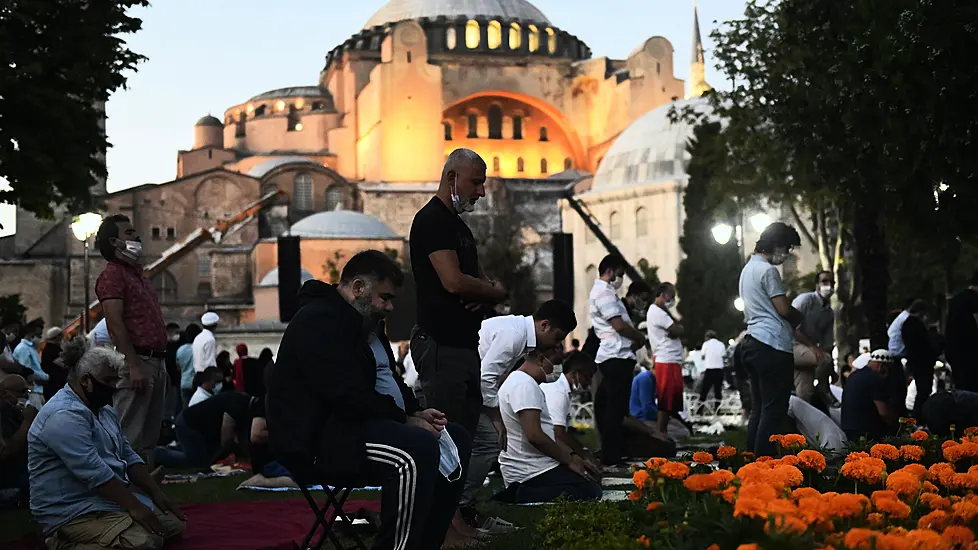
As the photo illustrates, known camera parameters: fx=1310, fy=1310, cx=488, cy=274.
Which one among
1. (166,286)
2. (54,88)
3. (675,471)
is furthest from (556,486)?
(166,286)

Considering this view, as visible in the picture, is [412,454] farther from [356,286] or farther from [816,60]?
[816,60]

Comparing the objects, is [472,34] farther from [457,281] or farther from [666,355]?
[457,281]

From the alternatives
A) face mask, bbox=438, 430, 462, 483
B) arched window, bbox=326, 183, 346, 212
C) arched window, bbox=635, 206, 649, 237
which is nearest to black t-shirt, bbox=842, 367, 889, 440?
face mask, bbox=438, 430, 462, 483

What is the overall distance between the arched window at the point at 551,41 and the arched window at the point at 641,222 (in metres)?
33.9

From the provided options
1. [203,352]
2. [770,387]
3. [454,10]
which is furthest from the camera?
[454,10]

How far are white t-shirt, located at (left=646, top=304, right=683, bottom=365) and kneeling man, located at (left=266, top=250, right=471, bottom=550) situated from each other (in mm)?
7906

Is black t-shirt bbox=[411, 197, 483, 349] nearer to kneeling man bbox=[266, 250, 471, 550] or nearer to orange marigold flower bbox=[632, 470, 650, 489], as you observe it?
kneeling man bbox=[266, 250, 471, 550]

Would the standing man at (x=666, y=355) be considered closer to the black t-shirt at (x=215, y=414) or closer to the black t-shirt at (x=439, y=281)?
the black t-shirt at (x=215, y=414)

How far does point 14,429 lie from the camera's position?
9000 millimetres

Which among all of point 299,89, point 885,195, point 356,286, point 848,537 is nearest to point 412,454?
point 356,286

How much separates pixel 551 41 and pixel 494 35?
3906 millimetres

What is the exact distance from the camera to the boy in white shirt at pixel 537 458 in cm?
788

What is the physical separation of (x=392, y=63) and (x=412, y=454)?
67476 millimetres

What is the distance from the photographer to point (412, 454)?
5.14 meters
